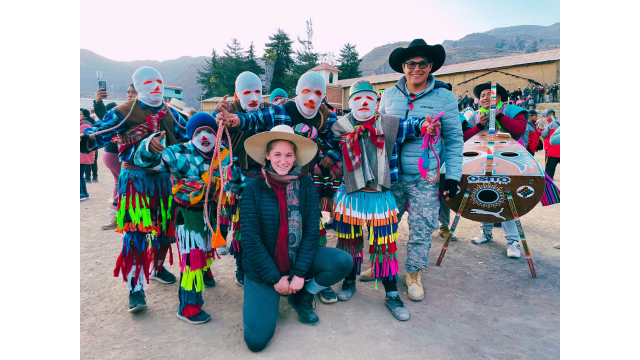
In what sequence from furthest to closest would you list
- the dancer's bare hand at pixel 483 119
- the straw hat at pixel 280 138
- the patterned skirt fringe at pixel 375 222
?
the dancer's bare hand at pixel 483 119 < the patterned skirt fringe at pixel 375 222 < the straw hat at pixel 280 138

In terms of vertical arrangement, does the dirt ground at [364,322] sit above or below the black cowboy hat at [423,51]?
below

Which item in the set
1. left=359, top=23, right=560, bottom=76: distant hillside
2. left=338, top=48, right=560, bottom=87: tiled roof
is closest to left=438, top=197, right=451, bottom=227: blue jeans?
left=338, top=48, right=560, bottom=87: tiled roof

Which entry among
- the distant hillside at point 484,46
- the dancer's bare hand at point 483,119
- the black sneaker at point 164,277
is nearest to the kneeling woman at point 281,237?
the black sneaker at point 164,277

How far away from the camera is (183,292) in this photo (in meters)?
2.54

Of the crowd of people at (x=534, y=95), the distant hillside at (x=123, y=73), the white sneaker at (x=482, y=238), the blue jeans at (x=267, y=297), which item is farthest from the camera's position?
the distant hillside at (x=123, y=73)

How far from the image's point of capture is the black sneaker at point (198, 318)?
2.52m

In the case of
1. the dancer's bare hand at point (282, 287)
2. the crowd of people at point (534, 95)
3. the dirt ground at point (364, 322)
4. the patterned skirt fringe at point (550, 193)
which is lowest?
the dirt ground at point (364, 322)

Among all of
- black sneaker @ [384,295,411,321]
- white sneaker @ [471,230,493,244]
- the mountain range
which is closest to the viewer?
black sneaker @ [384,295,411,321]

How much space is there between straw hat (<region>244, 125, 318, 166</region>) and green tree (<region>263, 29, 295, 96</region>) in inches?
1336

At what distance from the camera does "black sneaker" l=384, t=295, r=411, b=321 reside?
2605mm

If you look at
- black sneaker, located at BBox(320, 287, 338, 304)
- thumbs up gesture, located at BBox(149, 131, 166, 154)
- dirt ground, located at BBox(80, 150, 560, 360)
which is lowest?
dirt ground, located at BBox(80, 150, 560, 360)

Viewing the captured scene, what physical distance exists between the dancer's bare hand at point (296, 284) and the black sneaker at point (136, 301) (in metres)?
1.30

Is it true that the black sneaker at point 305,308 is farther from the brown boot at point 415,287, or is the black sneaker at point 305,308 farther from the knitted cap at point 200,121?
the knitted cap at point 200,121

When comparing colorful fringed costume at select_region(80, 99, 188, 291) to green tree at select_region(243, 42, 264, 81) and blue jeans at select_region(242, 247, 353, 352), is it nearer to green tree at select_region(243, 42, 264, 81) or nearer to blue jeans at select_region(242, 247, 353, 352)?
blue jeans at select_region(242, 247, 353, 352)
